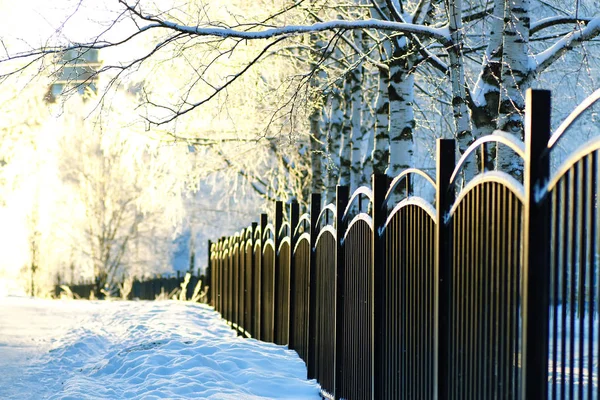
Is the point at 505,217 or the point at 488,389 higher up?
the point at 505,217

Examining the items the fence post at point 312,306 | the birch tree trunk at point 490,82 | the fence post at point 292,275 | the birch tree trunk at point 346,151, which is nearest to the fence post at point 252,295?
the fence post at point 292,275

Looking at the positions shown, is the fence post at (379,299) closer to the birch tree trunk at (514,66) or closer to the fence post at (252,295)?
the birch tree trunk at (514,66)

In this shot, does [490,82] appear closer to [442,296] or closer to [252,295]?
[442,296]

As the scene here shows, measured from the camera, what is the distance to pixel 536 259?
316 cm

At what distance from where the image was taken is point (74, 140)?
1406 inches

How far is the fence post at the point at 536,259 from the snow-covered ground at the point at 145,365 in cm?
389

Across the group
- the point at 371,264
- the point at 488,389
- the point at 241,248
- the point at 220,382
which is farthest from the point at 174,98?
the point at 488,389

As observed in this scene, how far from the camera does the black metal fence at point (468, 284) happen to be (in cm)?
299

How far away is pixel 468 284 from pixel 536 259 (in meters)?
0.78

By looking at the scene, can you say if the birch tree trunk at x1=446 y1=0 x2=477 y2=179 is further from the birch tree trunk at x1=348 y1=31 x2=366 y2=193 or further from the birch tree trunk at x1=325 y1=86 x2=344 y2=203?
the birch tree trunk at x1=325 y1=86 x2=344 y2=203

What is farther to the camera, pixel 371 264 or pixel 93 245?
pixel 93 245

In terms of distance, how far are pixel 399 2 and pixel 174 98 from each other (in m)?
8.25

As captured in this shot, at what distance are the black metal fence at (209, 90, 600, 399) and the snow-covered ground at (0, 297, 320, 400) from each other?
59cm

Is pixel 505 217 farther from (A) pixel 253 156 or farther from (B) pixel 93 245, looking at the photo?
(B) pixel 93 245
